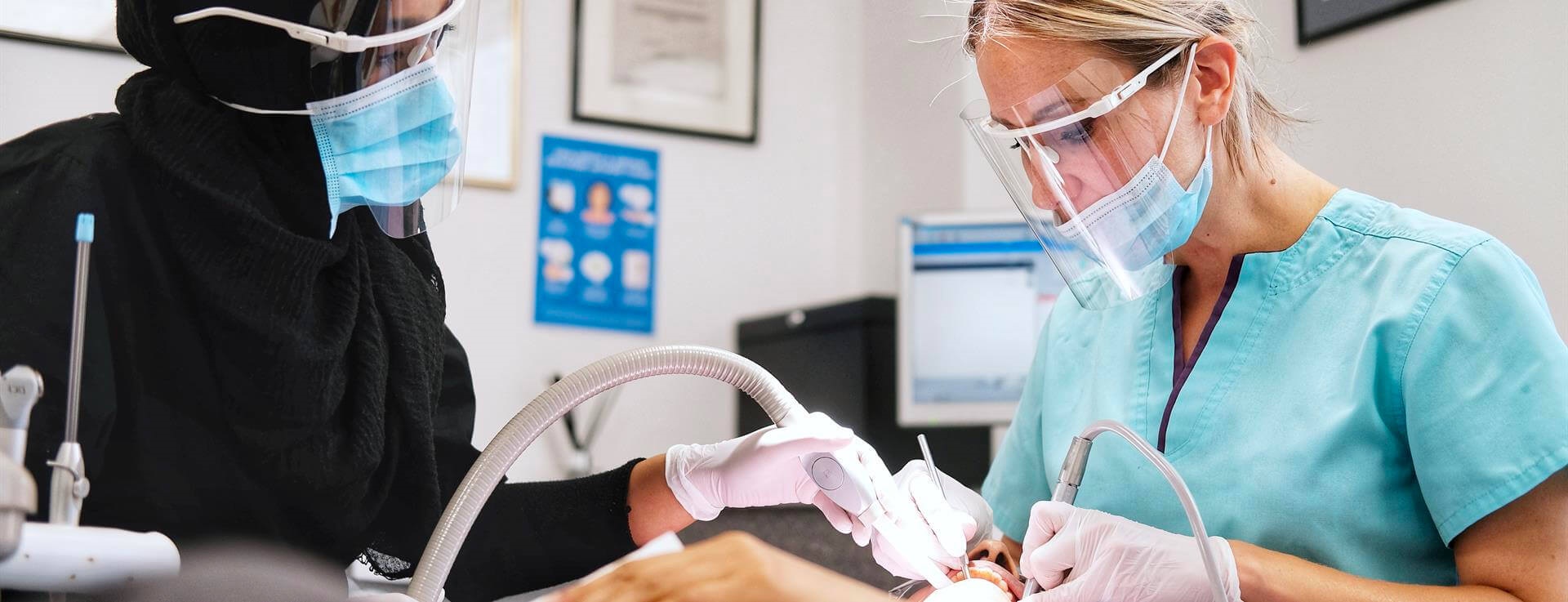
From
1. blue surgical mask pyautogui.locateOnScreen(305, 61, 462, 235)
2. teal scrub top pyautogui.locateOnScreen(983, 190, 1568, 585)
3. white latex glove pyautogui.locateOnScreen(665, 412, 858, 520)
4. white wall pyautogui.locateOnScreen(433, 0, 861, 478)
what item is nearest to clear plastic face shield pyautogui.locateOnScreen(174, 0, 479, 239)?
blue surgical mask pyautogui.locateOnScreen(305, 61, 462, 235)

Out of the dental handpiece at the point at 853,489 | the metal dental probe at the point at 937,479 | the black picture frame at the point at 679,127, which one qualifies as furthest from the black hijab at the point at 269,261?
the black picture frame at the point at 679,127

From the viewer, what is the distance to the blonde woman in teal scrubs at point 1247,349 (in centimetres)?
111

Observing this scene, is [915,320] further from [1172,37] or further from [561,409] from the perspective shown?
[561,409]

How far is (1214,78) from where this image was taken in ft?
4.25

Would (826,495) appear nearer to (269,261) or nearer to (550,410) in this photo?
(550,410)

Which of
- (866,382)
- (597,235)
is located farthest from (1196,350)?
(597,235)

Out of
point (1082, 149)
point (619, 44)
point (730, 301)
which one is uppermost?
point (619, 44)

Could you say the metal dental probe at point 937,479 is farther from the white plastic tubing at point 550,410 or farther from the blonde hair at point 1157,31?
the blonde hair at point 1157,31

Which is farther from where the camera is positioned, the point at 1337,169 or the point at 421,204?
the point at 1337,169

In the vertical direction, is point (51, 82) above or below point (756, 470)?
above

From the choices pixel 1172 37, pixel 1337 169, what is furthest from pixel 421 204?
pixel 1337 169

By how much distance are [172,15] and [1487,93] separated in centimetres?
179

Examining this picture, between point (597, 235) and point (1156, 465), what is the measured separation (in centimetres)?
220

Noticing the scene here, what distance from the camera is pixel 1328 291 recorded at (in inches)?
51.0
